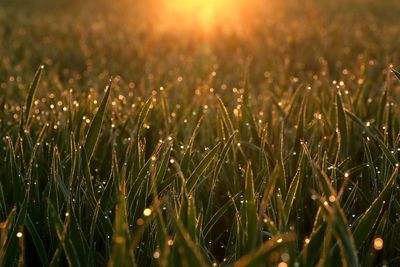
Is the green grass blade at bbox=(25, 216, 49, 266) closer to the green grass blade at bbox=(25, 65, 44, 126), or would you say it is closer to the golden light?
the green grass blade at bbox=(25, 65, 44, 126)

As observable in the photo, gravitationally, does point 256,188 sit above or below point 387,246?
above

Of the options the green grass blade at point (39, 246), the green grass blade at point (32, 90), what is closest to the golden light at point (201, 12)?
the green grass blade at point (32, 90)

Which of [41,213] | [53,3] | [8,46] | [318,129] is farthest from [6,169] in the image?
[53,3]

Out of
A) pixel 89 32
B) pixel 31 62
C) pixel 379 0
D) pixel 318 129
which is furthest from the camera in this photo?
pixel 379 0

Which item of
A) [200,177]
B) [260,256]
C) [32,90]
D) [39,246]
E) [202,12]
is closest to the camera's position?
[260,256]

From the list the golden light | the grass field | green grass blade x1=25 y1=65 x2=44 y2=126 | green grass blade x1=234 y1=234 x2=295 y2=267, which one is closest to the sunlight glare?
the golden light

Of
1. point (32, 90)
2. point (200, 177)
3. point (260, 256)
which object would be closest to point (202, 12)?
point (32, 90)

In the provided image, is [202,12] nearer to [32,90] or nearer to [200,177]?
[32,90]

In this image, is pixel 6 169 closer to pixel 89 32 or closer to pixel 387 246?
pixel 387 246

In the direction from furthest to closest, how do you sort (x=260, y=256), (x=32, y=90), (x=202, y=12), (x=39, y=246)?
(x=202, y=12), (x=32, y=90), (x=39, y=246), (x=260, y=256)

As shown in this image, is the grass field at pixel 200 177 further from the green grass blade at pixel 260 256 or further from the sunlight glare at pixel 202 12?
the sunlight glare at pixel 202 12
